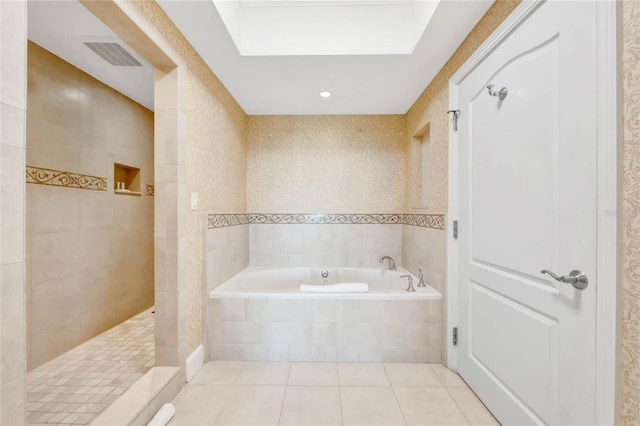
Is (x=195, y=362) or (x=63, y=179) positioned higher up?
(x=63, y=179)

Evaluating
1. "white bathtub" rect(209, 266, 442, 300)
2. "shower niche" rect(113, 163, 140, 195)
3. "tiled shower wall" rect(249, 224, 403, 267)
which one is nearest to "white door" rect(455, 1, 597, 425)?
"white bathtub" rect(209, 266, 442, 300)

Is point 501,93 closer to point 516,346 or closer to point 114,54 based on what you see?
point 516,346

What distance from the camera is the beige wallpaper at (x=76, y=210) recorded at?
2057mm

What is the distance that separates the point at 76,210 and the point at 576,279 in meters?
3.19

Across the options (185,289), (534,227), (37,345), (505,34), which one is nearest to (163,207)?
(185,289)

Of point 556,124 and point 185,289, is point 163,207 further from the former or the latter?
point 556,124

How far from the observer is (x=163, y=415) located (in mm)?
1542

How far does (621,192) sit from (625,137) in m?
0.17

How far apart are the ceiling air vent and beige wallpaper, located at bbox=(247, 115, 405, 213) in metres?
1.35

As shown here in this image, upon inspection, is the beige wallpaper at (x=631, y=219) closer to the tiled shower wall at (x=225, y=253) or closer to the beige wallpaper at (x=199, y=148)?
the beige wallpaper at (x=199, y=148)

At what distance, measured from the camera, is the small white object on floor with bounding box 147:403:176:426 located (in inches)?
59.1

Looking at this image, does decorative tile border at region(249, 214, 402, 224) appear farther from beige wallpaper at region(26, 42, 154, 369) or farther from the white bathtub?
beige wallpaper at region(26, 42, 154, 369)

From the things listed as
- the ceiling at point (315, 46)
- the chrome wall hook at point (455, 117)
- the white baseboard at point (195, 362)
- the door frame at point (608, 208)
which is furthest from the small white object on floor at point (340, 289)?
the ceiling at point (315, 46)

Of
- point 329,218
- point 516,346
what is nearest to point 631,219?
point 516,346
